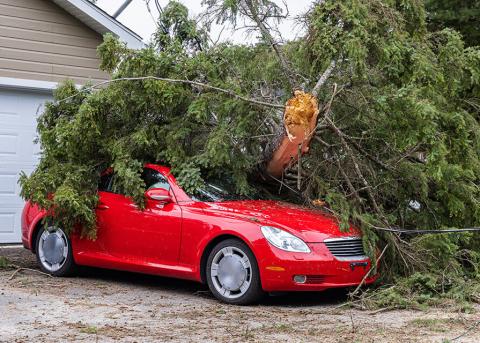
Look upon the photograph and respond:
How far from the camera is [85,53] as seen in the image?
38.2ft

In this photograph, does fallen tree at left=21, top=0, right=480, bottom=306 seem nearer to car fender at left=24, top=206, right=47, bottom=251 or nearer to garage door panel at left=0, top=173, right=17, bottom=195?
car fender at left=24, top=206, right=47, bottom=251

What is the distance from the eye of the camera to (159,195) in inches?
303

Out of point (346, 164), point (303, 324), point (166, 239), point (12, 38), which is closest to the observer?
point (303, 324)

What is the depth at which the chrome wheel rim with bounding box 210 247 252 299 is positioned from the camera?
7070 mm

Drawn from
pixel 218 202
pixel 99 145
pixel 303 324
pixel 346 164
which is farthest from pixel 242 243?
pixel 99 145

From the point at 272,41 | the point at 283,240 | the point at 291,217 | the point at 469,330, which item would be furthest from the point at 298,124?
the point at 469,330

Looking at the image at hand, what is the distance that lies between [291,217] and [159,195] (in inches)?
55.2

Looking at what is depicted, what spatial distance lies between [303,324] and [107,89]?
376 cm

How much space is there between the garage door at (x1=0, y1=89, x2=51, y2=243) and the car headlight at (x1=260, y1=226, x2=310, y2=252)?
16.7 feet

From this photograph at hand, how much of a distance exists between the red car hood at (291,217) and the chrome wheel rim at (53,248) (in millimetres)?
1951

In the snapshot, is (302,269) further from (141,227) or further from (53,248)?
(53,248)

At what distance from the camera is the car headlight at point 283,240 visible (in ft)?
23.0

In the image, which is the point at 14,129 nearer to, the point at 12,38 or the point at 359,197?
the point at 12,38

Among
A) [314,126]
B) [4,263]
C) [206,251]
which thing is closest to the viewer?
[206,251]
